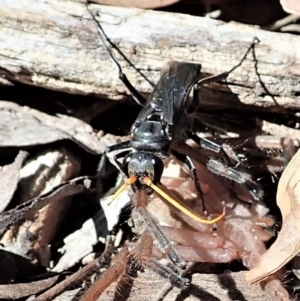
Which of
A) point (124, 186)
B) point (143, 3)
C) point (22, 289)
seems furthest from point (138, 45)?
point (22, 289)

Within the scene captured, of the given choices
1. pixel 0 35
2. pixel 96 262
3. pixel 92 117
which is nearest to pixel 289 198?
pixel 96 262

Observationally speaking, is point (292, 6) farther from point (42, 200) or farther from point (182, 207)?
point (42, 200)

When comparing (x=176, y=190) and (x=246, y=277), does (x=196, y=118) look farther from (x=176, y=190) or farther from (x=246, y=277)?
(x=246, y=277)

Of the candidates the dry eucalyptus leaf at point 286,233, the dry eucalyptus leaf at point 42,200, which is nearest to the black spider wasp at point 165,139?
the dry eucalyptus leaf at point 42,200

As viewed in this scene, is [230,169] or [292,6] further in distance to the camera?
[230,169]

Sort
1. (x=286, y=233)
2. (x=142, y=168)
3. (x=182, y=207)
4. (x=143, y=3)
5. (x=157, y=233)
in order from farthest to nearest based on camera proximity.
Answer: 1. (x=143, y=3)
2. (x=142, y=168)
3. (x=182, y=207)
4. (x=157, y=233)
5. (x=286, y=233)

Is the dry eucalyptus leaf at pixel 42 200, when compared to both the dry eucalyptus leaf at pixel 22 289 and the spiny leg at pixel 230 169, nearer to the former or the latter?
the dry eucalyptus leaf at pixel 22 289
